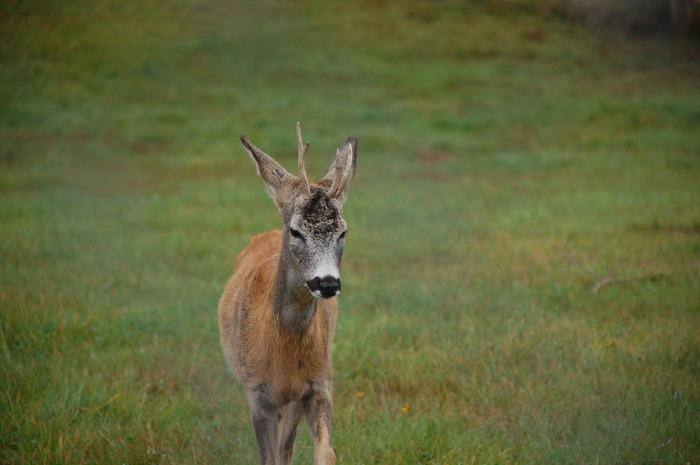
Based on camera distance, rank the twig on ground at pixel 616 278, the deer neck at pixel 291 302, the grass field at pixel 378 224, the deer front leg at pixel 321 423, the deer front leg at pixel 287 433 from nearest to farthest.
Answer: the deer front leg at pixel 321 423 < the deer neck at pixel 291 302 < the deer front leg at pixel 287 433 < the grass field at pixel 378 224 < the twig on ground at pixel 616 278

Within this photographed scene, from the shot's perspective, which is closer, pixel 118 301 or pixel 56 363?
pixel 56 363

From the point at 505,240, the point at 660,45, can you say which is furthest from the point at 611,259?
the point at 660,45

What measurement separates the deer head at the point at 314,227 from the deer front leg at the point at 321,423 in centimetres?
62

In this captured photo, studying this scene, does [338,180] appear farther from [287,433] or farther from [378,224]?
[378,224]

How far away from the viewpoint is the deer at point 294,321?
4.12 meters

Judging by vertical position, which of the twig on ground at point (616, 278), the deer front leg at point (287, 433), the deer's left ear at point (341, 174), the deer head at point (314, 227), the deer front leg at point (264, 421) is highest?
the deer's left ear at point (341, 174)

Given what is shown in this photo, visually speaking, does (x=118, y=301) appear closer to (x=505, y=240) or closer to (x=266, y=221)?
(x=266, y=221)

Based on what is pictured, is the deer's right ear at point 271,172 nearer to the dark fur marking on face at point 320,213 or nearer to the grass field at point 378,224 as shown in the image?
the dark fur marking on face at point 320,213

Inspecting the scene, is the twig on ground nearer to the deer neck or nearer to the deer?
the deer

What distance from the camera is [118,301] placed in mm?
7902

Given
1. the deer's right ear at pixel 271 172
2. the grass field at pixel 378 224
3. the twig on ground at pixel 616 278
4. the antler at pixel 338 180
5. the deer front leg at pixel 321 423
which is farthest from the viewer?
the twig on ground at pixel 616 278

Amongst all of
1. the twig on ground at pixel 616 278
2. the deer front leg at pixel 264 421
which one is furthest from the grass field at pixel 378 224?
the deer front leg at pixel 264 421

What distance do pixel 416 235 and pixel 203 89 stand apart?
11.8m

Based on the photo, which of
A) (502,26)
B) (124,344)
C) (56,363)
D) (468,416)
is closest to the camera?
(468,416)
